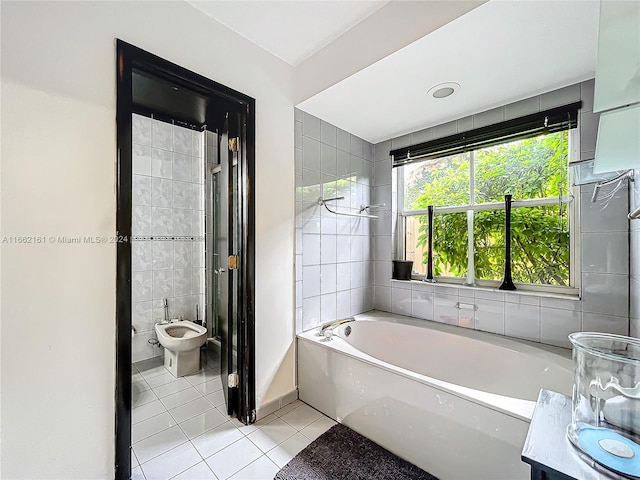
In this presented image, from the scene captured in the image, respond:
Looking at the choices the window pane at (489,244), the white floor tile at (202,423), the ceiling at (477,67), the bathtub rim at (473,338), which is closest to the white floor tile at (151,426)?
the white floor tile at (202,423)

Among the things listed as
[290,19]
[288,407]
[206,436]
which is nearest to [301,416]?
[288,407]

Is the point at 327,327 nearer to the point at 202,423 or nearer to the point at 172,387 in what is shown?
the point at 202,423

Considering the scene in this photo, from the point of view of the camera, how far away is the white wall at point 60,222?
112 cm

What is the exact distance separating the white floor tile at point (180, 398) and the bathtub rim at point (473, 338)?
3.10 ft

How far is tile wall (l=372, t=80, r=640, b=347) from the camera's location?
1.69m

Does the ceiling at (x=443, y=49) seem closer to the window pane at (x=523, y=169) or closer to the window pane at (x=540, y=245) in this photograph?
the window pane at (x=523, y=169)

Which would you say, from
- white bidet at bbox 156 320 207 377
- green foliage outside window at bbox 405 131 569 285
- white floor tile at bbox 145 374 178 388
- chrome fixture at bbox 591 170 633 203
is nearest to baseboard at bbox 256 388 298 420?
white bidet at bbox 156 320 207 377

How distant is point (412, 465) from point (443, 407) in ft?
1.33

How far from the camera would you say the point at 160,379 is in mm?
2512

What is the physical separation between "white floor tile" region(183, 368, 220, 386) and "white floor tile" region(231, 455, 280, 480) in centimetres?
113

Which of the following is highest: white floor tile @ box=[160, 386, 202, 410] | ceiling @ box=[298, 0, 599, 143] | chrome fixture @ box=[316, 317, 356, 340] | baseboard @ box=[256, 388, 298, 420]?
ceiling @ box=[298, 0, 599, 143]

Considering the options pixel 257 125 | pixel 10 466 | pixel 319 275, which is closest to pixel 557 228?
pixel 319 275

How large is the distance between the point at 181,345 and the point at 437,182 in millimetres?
2584

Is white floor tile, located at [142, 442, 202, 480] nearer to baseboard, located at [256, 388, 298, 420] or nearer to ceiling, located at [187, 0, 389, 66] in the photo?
baseboard, located at [256, 388, 298, 420]
